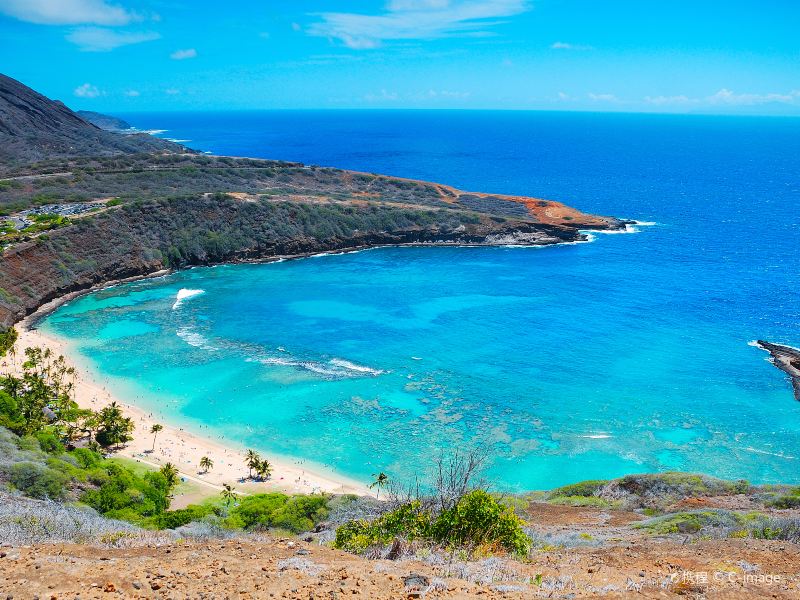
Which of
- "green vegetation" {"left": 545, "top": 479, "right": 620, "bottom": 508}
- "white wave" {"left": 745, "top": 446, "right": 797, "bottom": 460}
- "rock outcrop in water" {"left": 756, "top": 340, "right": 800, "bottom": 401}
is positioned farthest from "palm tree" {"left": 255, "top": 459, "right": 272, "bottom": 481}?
"rock outcrop in water" {"left": 756, "top": 340, "right": 800, "bottom": 401}

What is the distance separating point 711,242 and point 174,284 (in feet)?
242

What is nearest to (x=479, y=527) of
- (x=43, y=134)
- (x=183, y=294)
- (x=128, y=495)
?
(x=128, y=495)

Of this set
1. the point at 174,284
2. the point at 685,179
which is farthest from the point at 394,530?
the point at 685,179

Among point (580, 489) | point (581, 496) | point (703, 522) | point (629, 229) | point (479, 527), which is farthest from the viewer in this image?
point (629, 229)

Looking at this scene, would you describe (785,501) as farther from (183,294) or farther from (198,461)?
(183,294)

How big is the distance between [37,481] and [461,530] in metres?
19.6

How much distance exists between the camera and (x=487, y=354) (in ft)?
173

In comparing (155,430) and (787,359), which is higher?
(787,359)

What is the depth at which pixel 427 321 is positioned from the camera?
61.2 m

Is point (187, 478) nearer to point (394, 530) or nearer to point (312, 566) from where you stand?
point (394, 530)

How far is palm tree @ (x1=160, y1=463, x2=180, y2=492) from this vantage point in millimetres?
33219

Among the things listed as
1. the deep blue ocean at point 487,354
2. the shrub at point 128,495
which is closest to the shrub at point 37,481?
the shrub at point 128,495

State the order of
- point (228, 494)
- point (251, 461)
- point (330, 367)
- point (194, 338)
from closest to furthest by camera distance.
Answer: point (228, 494)
point (251, 461)
point (330, 367)
point (194, 338)

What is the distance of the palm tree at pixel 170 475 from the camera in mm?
33219
